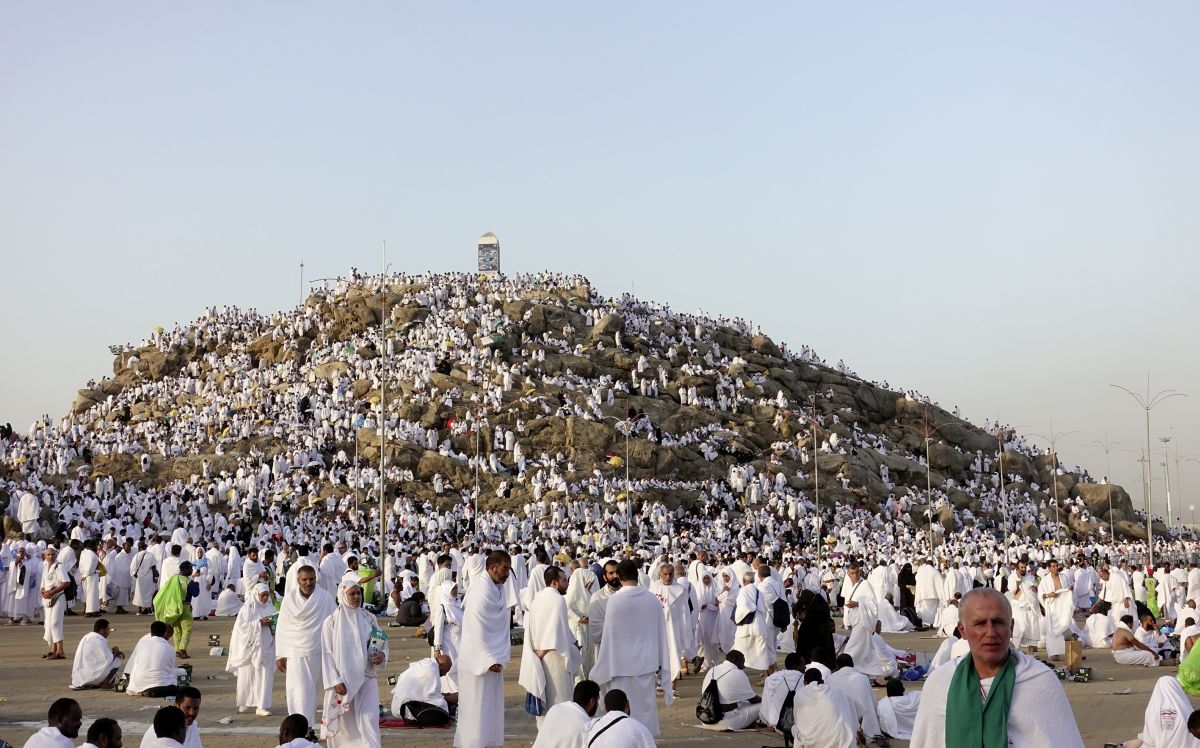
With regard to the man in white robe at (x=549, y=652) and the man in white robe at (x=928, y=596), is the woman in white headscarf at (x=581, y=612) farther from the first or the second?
the man in white robe at (x=928, y=596)

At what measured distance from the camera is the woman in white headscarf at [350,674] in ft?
32.7

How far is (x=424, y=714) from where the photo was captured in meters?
12.4

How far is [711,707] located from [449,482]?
152 feet

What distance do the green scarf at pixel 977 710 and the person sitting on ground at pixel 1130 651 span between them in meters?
16.1

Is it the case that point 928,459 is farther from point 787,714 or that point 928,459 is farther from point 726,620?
point 787,714

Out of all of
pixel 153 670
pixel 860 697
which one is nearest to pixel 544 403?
pixel 153 670

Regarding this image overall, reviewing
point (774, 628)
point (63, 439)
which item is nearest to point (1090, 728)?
point (774, 628)

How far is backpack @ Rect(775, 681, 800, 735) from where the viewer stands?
11.7 m

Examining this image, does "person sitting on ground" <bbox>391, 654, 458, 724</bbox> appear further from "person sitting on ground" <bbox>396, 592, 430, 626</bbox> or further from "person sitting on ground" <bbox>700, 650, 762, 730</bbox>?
"person sitting on ground" <bbox>396, 592, 430, 626</bbox>

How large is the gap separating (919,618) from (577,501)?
30075 mm

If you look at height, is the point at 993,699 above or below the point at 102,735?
above

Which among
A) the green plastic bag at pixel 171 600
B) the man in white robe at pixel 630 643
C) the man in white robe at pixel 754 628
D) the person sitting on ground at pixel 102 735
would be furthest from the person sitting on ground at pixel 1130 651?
the person sitting on ground at pixel 102 735

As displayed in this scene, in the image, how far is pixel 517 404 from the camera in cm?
6562

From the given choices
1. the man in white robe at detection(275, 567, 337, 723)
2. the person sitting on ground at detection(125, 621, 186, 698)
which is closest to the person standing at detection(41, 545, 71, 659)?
the person sitting on ground at detection(125, 621, 186, 698)
